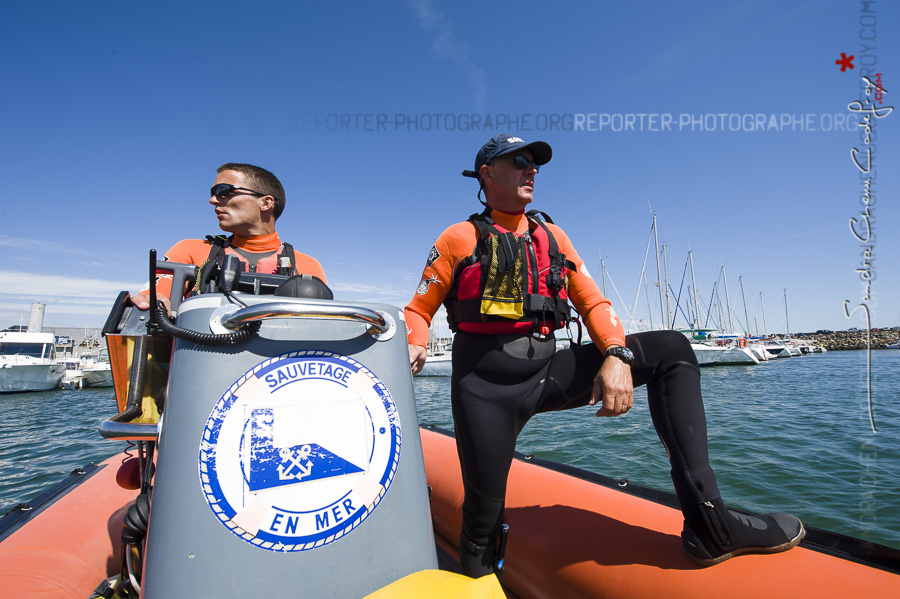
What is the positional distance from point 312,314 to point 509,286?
3.40 feet

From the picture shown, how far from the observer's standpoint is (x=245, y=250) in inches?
83.9

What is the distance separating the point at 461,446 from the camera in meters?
1.80

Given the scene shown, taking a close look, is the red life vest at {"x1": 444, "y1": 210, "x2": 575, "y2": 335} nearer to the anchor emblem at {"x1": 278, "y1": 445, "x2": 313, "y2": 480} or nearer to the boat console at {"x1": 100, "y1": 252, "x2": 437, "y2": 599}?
the boat console at {"x1": 100, "y1": 252, "x2": 437, "y2": 599}

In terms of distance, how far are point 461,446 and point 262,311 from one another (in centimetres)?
118

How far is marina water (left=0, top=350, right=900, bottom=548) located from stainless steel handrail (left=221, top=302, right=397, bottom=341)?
280mm

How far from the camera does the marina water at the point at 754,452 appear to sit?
14.3 ft

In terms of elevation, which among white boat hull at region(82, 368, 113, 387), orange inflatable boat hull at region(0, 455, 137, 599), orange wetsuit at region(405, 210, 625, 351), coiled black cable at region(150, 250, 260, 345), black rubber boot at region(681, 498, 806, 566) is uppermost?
orange wetsuit at region(405, 210, 625, 351)

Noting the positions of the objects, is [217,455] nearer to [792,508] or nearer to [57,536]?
[57,536]

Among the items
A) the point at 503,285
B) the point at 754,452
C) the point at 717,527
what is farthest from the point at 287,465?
the point at 754,452

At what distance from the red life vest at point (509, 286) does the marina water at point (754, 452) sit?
87cm

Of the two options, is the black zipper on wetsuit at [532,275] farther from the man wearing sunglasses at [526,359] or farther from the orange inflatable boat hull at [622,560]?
the orange inflatable boat hull at [622,560]

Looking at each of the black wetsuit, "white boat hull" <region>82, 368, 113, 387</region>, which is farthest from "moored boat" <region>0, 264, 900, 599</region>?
"white boat hull" <region>82, 368, 113, 387</region>

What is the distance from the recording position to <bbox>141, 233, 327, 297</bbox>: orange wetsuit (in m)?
2.04

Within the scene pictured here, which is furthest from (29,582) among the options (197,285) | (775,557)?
(775,557)
